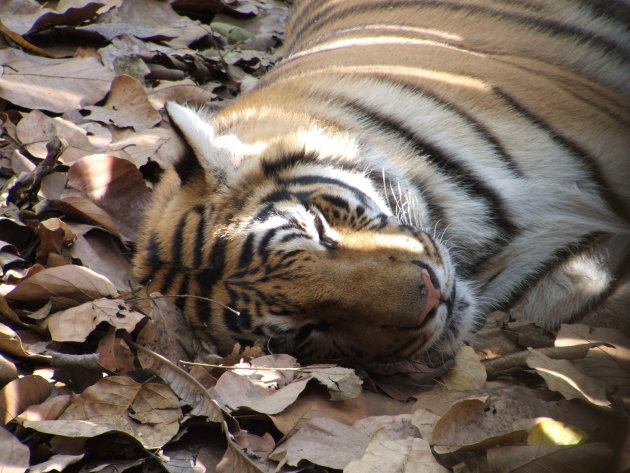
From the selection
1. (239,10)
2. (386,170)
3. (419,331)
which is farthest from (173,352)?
(239,10)

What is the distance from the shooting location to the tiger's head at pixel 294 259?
2326mm

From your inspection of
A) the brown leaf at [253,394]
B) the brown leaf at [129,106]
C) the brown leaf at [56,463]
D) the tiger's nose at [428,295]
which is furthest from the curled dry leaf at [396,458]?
the brown leaf at [129,106]

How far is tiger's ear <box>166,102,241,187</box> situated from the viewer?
A: 2656mm

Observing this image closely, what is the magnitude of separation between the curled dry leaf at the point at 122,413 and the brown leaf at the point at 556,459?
3.09ft

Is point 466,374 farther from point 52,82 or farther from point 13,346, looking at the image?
point 52,82

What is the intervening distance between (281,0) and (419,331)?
4.56m

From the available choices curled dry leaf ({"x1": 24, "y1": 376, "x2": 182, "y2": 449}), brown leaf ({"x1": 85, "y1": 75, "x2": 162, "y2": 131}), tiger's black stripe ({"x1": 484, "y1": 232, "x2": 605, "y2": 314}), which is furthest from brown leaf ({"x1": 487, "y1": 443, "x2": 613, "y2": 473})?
brown leaf ({"x1": 85, "y1": 75, "x2": 162, "y2": 131})

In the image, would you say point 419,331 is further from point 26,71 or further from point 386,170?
point 26,71

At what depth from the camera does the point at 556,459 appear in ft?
5.86

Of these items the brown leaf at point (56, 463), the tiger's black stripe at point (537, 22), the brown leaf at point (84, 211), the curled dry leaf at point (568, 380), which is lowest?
the brown leaf at point (84, 211)

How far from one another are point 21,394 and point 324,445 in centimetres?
92

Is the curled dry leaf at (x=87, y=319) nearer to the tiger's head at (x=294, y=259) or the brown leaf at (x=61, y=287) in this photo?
the brown leaf at (x=61, y=287)

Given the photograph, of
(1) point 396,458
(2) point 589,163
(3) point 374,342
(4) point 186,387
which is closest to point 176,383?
(4) point 186,387

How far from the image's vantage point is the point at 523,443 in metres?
1.92
